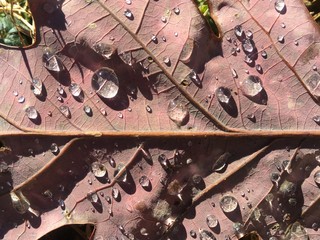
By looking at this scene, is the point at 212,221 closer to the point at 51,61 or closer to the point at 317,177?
the point at 317,177

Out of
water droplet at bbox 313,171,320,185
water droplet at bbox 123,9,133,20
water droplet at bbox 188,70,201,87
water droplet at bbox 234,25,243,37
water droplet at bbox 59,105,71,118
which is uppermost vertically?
water droplet at bbox 123,9,133,20

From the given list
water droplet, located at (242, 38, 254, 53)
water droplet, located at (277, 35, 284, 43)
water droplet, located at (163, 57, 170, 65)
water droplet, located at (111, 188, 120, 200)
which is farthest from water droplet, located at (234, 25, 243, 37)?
water droplet, located at (111, 188, 120, 200)

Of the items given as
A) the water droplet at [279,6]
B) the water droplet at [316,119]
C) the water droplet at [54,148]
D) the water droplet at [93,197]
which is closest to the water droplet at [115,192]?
the water droplet at [93,197]

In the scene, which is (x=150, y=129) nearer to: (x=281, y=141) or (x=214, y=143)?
(x=214, y=143)

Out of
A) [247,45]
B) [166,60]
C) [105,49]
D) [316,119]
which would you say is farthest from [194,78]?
[316,119]

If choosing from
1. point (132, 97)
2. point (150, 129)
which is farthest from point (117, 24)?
point (150, 129)

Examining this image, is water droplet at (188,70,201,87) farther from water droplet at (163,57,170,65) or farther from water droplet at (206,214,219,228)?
water droplet at (206,214,219,228)
